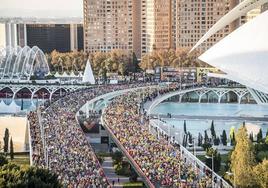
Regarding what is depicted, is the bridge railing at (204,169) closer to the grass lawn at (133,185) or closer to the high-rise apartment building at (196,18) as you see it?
the grass lawn at (133,185)

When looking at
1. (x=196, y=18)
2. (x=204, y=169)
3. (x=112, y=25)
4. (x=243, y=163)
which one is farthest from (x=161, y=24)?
(x=243, y=163)

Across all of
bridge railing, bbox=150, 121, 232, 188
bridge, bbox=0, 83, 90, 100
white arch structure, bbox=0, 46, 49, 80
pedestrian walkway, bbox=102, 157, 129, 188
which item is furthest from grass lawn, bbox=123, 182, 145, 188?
white arch structure, bbox=0, 46, 49, 80

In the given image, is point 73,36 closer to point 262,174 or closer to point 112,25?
point 112,25

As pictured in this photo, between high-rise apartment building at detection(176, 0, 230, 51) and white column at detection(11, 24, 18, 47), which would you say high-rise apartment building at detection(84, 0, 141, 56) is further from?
white column at detection(11, 24, 18, 47)

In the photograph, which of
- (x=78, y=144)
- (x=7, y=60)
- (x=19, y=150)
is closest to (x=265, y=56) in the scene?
(x=78, y=144)

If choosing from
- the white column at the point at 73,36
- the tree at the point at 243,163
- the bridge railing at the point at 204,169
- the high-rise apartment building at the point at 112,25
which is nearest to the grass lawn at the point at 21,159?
the bridge railing at the point at 204,169

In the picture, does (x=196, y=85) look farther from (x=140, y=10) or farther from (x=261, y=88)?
(x=261, y=88)
